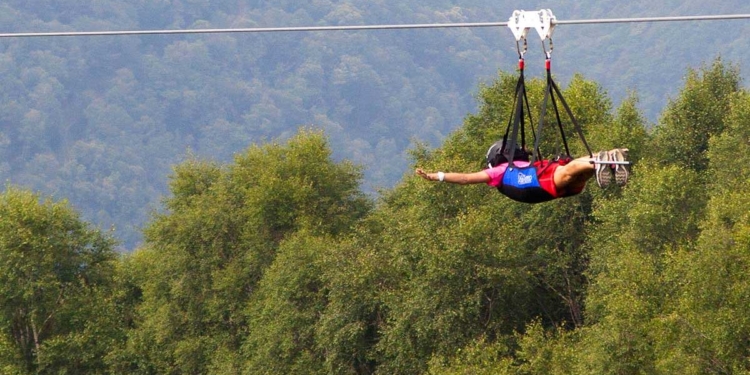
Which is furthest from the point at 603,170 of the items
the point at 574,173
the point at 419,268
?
the point at 419,268

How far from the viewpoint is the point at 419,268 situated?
1626 inches

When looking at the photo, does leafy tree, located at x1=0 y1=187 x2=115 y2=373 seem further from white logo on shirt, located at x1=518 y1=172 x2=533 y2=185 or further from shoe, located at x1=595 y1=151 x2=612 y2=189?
shoe, located at x1=595 y1=151 x2=612 y2=189

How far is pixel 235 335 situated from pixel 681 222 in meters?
22.8

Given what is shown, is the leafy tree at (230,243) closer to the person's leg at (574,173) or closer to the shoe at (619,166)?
the person's leg at (574,173)

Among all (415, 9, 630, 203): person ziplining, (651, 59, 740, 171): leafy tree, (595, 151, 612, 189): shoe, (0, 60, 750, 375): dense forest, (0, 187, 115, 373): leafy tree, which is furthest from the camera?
(0, 187, 115, 373): leafy tree

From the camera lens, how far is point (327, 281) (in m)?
48.4

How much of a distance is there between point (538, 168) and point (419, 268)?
28.3 m

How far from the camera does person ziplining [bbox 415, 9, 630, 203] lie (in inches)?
492

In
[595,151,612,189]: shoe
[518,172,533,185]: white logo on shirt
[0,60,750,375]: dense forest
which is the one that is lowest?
[595,151,612,189]: shoe

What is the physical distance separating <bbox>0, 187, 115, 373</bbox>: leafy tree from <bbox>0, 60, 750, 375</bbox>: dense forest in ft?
0.33

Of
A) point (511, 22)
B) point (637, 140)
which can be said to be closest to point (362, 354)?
point (637, 140)

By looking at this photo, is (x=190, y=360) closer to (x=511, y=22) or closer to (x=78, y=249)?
(x=78, y=249)

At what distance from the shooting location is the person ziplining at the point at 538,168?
1249cm

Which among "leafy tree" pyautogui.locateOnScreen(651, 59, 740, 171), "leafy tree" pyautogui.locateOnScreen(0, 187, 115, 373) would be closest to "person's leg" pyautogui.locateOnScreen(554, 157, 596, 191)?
"leafy tree" pyautogui.locateOnScreen(651, 59, 740, 171)
